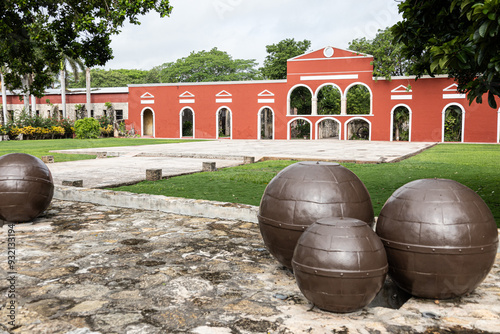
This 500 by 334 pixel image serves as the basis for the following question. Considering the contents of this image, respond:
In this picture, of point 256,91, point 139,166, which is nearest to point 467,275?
point 139,166

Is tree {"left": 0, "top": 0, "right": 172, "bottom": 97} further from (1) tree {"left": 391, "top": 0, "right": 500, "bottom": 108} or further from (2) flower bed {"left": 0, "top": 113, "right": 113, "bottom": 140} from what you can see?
(2) flower bed {"left": 0, "top": 113, "right": 113, "bottom": 140}

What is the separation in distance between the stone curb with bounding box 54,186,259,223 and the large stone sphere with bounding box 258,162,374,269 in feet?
6.56

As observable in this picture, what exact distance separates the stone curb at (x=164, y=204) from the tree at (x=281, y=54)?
36.8 m

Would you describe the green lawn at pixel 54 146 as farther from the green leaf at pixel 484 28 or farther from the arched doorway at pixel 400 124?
the arched doorway at pixel 400 124

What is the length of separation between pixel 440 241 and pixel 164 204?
13.5 feet

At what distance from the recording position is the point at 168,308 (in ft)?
9.93

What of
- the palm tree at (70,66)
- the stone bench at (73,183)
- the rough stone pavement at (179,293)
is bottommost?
the rough stone pavement at (179,293)

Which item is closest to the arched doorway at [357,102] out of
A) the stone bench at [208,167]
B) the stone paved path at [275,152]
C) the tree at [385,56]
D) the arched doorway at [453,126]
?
the tree at [385,56]

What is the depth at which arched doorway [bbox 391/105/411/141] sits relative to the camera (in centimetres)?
3344

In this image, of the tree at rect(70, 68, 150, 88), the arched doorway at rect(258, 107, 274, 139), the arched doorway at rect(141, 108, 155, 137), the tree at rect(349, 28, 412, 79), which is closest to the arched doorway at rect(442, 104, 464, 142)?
the tree at rect(349, 28, 412, 79)

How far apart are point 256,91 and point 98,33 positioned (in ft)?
82.1

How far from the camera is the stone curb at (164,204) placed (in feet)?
19.0

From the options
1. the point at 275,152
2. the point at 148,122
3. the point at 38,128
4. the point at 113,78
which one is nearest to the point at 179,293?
the point at 275,152

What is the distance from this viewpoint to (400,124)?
3575cm
